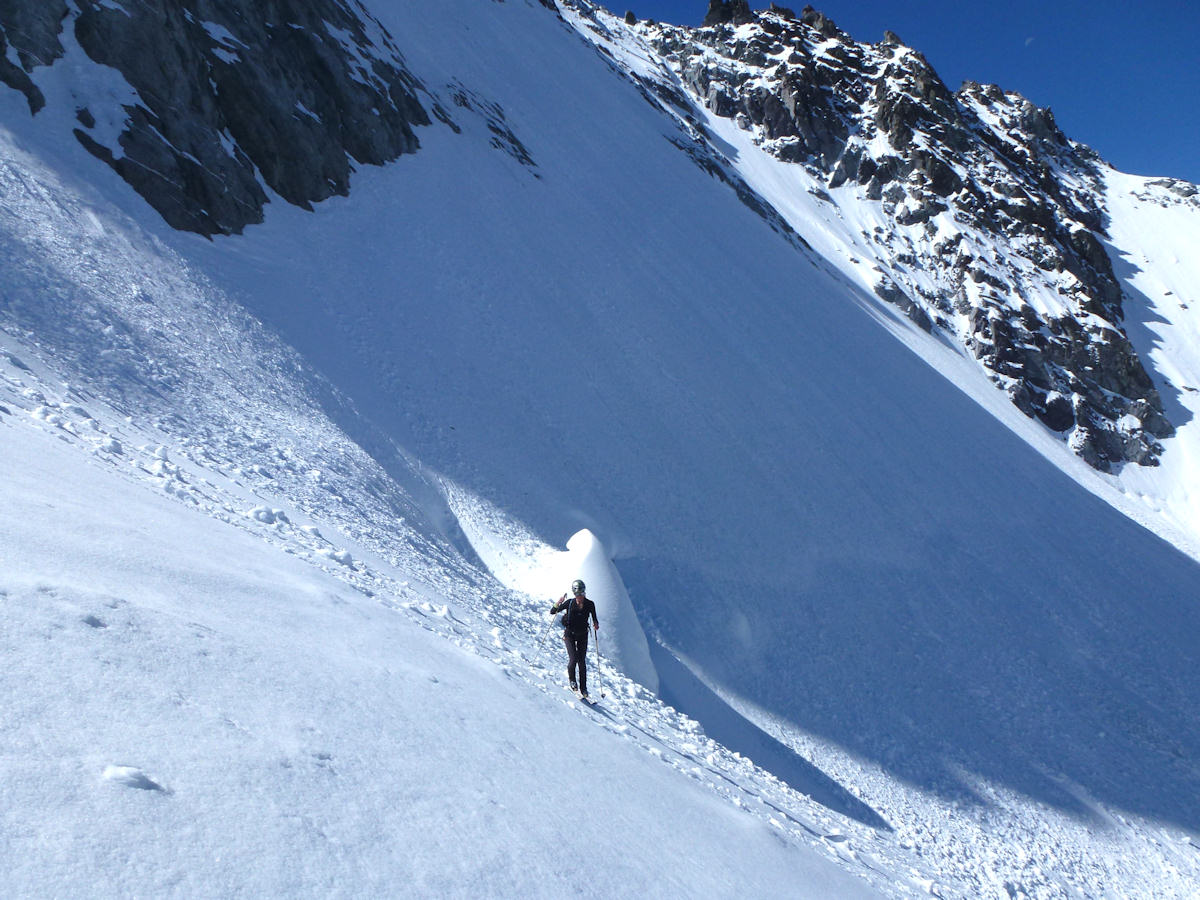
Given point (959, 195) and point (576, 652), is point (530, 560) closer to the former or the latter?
point (576, 652)

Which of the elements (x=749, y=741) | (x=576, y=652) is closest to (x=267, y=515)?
(x=576, y=652)

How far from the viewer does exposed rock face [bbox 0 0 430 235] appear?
16547 millimetres

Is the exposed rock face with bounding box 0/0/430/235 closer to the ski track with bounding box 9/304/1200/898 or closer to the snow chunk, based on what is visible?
the ski track with bounding box 9/304/1200/898

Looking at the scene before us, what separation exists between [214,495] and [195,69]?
51.8ft

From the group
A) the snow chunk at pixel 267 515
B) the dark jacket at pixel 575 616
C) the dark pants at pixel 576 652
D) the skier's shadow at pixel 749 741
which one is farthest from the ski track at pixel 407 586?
the skier's shadow at pixel 749 741

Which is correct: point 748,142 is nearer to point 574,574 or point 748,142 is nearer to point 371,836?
point 574,574

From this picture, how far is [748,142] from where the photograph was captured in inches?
3054

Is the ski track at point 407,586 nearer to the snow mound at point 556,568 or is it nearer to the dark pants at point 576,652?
the dark pants at point 576,652

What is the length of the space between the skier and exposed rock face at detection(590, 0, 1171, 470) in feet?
181

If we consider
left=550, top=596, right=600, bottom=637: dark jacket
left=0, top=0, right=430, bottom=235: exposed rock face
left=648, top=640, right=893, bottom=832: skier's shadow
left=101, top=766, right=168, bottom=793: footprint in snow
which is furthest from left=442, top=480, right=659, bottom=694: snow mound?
left=101, top=766, right=168, bottom=793: footprint in snow

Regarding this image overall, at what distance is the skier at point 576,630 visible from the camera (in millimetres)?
8891

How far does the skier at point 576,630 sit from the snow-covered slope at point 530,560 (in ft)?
1.46

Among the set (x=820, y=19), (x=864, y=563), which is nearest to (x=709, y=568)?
(x=864, y=563)

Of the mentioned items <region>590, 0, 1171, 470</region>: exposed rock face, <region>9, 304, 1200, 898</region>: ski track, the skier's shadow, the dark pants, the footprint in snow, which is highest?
<region>590, 0, 1171, 470</region>: exposed rock face
